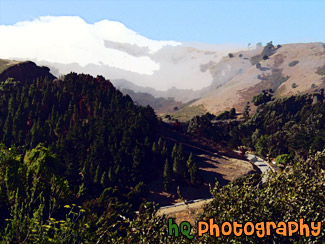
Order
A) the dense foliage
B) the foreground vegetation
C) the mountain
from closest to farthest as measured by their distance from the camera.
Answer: the foreground vegetation < the dense foliage < the mountain

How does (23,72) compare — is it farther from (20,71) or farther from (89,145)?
(89,145)

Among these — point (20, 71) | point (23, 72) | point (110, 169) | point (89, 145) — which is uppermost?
point (20, 71)

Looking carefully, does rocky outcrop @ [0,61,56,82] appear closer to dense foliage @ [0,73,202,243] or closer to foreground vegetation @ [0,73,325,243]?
dense foliage @ [0,73,202,243]

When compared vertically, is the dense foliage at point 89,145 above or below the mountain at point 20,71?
below

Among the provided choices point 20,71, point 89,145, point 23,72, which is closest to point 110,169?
point 89,145

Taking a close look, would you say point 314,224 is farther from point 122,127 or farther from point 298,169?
point 122,127

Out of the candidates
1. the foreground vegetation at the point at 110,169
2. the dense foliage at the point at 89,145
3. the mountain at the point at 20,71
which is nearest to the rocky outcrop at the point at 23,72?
the mountain at the point at 20,71

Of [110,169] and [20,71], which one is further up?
[20,71]

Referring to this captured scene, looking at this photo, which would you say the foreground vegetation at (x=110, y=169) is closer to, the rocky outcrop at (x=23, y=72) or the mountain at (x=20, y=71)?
the rocky outcrop at (x=23, y=72)

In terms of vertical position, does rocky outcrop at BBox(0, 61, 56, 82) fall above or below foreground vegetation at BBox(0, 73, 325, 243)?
above

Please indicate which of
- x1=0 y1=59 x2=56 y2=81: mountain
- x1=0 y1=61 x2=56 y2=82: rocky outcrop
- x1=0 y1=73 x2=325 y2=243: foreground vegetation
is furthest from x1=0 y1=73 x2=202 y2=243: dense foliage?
x1=0 y1=59 x2=56 y2=81: mountain

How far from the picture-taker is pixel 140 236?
1388cm

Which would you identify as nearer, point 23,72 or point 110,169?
point 110,169

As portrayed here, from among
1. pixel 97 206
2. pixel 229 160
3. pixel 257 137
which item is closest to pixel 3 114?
pixel 97 206
